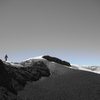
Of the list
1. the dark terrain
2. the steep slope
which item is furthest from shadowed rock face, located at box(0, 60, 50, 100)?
the steep slope

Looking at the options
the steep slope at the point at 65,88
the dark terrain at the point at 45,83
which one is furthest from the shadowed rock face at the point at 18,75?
the steep slope at the point at 65,88

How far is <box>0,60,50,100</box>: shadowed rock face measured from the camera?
50.2 metres

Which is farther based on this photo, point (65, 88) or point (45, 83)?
point (45, 83)

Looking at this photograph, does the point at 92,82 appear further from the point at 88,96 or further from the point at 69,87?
the point at 88,96

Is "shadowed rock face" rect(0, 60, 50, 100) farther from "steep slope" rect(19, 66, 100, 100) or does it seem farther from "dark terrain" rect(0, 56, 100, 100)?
"steep slope" rect(19, 66, 100, 100)

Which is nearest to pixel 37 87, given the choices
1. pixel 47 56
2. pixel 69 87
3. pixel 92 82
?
pixel 69 87

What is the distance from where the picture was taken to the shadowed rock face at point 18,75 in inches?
1976

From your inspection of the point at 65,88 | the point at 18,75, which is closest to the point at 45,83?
the point at 65,88

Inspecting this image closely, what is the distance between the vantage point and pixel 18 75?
60750mm

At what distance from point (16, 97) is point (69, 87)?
17.7 metres

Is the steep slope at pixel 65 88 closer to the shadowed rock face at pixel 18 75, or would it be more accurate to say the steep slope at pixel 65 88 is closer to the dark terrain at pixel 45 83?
the dark terrain at pixel 45 83

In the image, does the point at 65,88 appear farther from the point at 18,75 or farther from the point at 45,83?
the point at 18,75

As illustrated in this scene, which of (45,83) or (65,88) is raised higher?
(45,83)

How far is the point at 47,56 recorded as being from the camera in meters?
96.5
